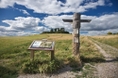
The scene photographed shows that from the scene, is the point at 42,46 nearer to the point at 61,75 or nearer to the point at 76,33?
the point at 61,75

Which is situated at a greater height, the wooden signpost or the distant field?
the wooden signpost

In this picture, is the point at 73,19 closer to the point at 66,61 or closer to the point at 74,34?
the point at 74,34

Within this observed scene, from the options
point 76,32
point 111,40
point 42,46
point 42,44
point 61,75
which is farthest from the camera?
point 111,40

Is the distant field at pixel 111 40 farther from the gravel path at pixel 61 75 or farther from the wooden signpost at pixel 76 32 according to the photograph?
the gravel path at pixel 61 75

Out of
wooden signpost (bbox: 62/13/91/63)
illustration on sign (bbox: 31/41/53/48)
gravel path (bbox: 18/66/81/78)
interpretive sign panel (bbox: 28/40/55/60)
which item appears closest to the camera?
gravel path (bbox: 18/66/81/78)

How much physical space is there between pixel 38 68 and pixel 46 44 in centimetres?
164

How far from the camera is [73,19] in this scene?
9.38 meters

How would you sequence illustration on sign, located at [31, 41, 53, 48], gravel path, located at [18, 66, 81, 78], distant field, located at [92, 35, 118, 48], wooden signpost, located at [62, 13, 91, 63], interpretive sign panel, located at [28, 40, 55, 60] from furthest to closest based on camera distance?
distant field, located at [92, 35, 118, 48] < wooden signpost, located at [62, 13, 91, 63] < illustration on sign, located at [31, 41, 53, 48] < interpretive sign panel, located at [28, 40, 55, 60] < gravel path, located at [18, 66, 81, 78]

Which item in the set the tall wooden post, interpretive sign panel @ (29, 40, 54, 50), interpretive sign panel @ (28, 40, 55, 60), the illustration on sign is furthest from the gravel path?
the tall wooden post

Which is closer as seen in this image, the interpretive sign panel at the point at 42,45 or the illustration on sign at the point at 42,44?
the interpretive sign panel at the point at 42,45

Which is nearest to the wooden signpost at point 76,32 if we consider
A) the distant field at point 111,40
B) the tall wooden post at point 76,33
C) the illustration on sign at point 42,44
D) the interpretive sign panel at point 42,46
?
the tall wooden post at point 76,33

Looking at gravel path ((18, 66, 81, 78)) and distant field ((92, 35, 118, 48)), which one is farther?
distant field ((92, 35, 118, 48))

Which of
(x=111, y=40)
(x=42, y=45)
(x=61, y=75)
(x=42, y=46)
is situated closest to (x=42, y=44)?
(x=42, y=45)

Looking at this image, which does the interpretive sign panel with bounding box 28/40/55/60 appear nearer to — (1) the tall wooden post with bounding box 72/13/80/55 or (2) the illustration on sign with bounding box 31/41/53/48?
(2) the illustration on sign with bounding box 31/41/53/48
